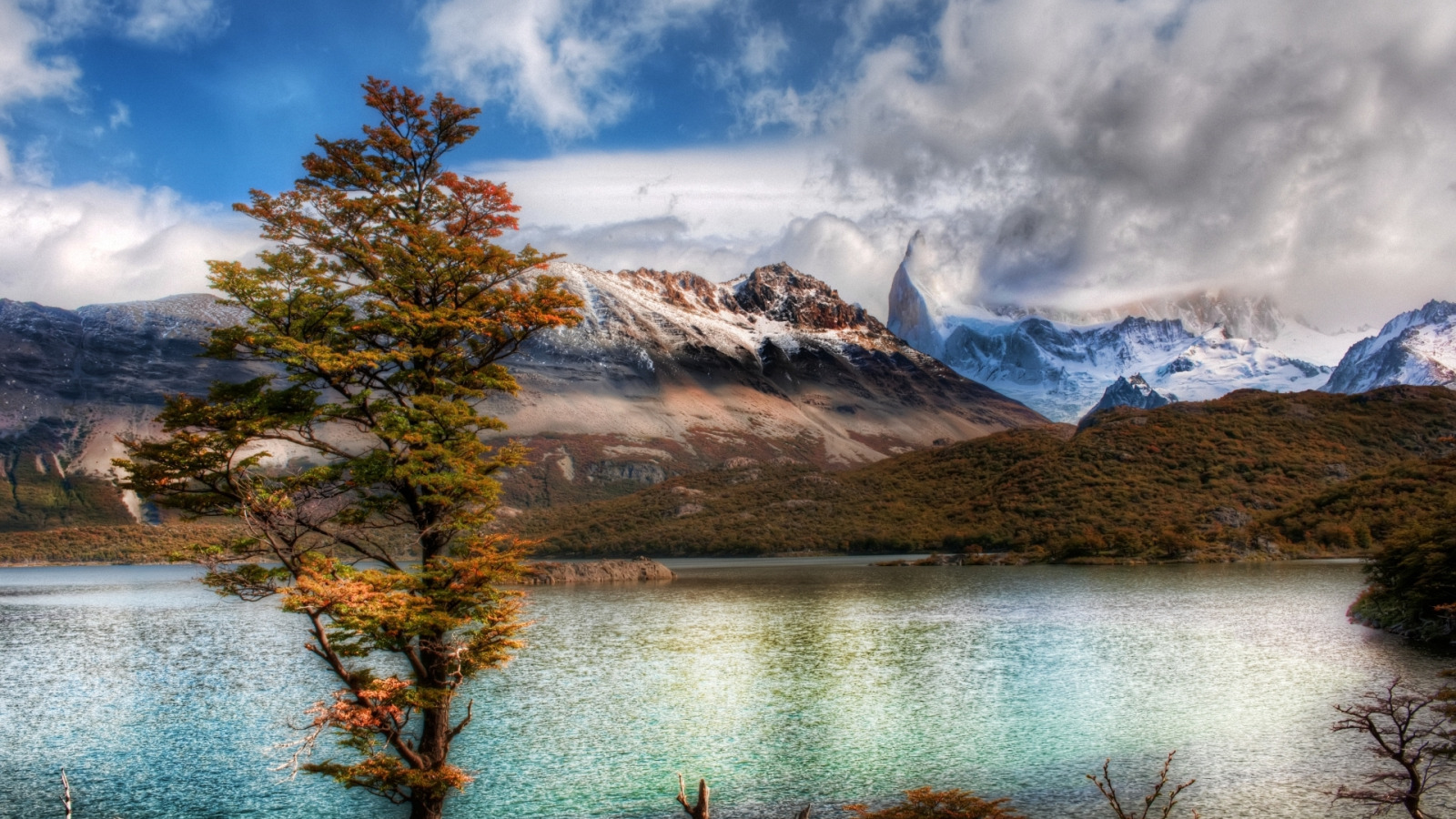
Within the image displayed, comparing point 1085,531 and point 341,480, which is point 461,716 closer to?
point 341,480

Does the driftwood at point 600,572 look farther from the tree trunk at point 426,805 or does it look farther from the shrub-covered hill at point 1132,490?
the tree trunk at point 426,805

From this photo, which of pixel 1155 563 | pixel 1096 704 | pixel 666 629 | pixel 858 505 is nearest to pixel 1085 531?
pixel 1155 563

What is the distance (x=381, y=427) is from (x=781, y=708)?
21.0 meters

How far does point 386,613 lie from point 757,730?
1733 cm

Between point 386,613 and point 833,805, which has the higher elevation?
point 386,613

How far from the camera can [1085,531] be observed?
12600 centimetres

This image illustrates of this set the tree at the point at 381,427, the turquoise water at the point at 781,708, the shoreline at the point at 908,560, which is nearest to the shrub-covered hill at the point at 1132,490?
the shoreline at the point at 908,560

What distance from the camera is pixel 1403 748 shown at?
1450 cm

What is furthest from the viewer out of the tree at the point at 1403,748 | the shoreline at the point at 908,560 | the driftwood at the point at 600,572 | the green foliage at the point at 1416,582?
the driftwood at the point at 600,572

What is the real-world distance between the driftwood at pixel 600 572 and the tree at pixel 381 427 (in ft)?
318

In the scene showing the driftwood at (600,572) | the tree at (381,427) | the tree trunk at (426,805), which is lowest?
the driftwood at (600,572)

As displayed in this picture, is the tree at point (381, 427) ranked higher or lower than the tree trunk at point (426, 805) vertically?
higher

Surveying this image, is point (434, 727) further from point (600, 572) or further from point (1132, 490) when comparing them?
point (1132, 490)

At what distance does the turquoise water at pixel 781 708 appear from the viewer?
2486cm
